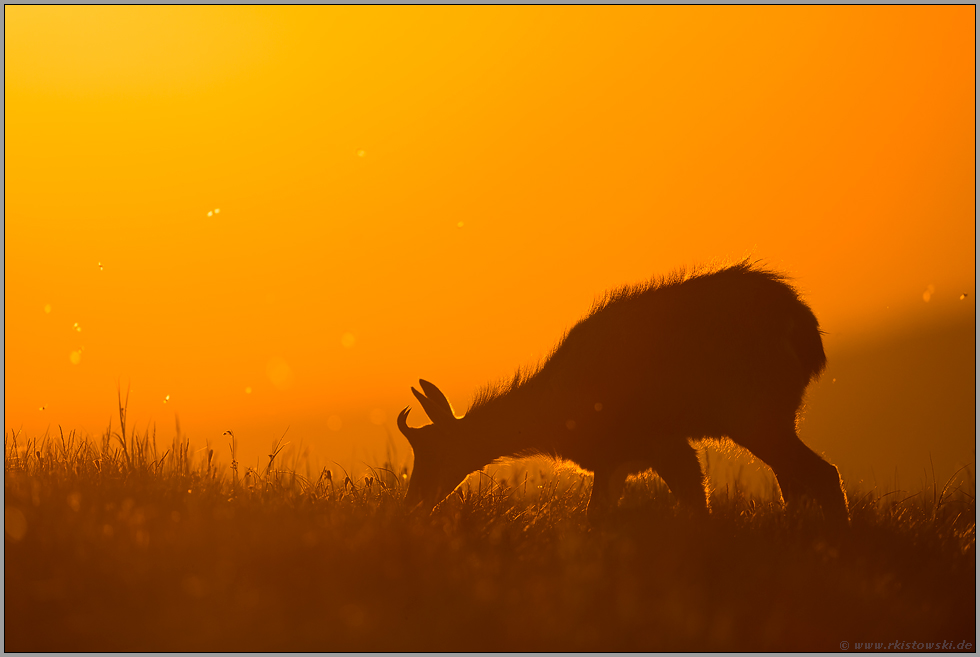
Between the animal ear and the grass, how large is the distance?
1260 millimetres

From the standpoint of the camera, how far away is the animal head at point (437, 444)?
6.73 m

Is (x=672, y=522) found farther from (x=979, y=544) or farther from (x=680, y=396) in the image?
(x=979, y=544)

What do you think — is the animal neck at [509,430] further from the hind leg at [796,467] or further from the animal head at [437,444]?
the hind leg at [796,467]

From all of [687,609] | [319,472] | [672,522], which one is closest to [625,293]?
[672,522]

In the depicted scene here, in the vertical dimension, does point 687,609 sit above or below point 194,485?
below

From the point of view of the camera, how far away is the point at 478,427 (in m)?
7.02

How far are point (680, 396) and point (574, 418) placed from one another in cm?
92

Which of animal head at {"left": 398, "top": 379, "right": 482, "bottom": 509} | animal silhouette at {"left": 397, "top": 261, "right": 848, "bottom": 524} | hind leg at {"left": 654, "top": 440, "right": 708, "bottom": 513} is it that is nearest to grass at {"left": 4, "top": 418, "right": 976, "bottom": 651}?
hind leg at {"left": 654, "top": 440, "right": 708, "bottom": 513}

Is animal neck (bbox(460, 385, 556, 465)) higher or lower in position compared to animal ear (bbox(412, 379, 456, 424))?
lower

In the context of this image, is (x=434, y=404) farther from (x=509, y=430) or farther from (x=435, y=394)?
(x=509, y=430)

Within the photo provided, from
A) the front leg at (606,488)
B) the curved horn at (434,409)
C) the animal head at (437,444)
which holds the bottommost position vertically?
the front leg at (606,488)

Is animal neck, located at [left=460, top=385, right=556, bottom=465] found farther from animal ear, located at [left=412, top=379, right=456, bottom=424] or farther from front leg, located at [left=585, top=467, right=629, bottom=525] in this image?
front leg, located at [left=585, top=467, right=629, bottom=525]

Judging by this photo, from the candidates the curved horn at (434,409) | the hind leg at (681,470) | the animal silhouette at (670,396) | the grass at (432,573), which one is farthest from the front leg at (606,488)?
the curved horn at (434,409)

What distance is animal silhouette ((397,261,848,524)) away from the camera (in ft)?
20.5
